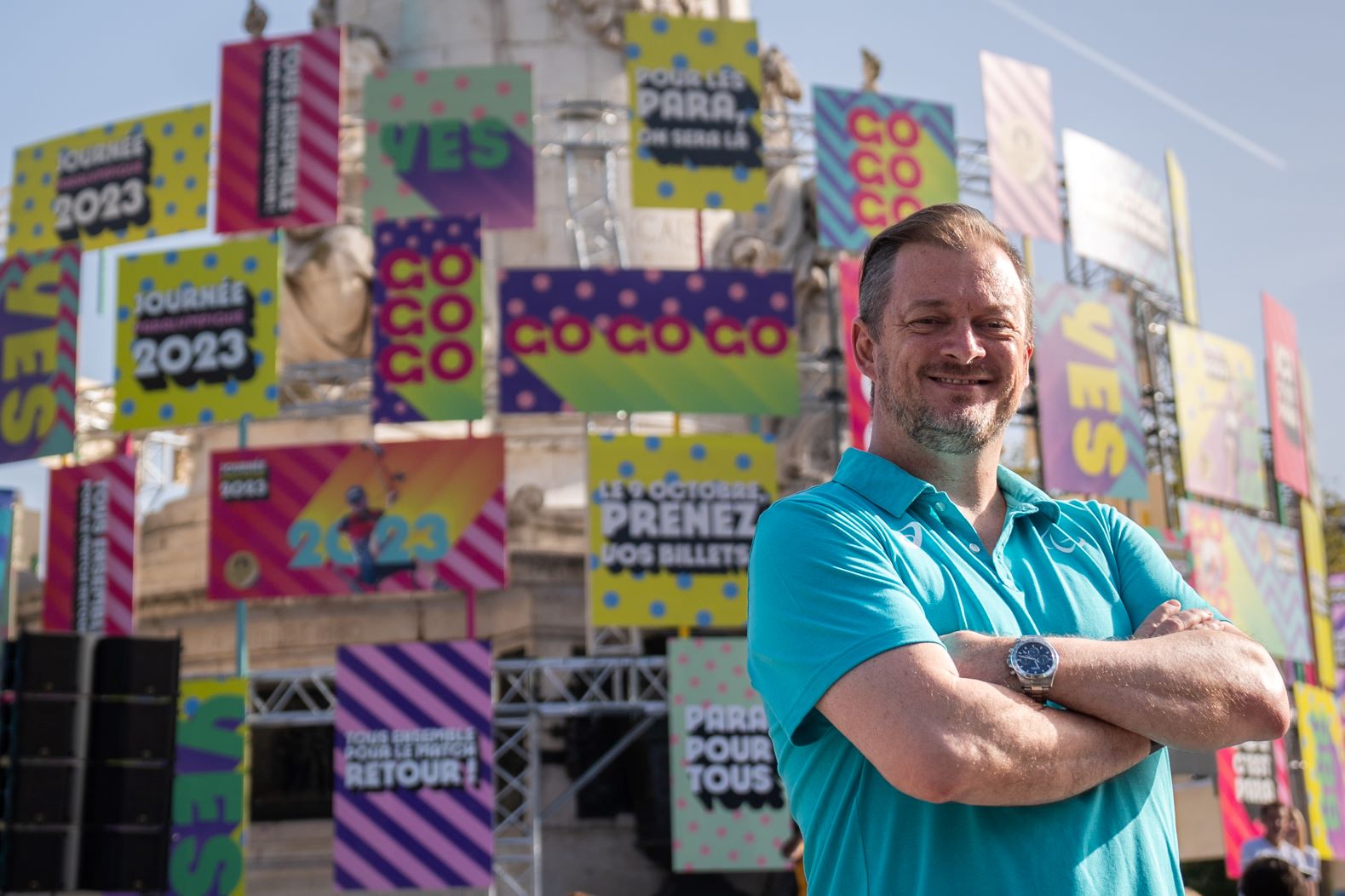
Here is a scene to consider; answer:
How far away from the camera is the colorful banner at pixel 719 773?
1275 centimetres

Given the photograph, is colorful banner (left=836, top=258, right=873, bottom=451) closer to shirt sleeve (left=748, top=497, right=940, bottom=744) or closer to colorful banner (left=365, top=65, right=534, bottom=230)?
colorful banner (left=365, top=65, right=534, bottom=230)

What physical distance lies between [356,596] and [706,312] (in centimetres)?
418

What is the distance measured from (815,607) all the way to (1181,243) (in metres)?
17.3

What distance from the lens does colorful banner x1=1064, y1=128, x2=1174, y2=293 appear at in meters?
17.2

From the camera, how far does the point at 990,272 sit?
2.17m

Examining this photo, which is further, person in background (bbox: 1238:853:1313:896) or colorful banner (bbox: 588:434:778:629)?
colorful banner (bbox: 588:434:778:629)

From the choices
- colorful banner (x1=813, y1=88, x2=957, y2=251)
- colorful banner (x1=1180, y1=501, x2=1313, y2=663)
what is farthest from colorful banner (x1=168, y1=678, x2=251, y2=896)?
→ colorful banner (x1=1180, y1=501, x2=1313, y2=663)

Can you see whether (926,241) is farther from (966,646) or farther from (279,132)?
(279,132)

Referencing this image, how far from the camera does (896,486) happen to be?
216 centimetres

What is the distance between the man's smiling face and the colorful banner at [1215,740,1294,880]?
13070mm

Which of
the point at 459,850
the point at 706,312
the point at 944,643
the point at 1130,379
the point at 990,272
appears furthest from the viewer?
the point at 1130,379

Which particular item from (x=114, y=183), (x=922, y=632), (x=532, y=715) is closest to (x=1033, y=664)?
(x=922, y=632)

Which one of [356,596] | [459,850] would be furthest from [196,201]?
[459,850]

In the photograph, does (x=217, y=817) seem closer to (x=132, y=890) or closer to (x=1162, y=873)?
(x=132, y=890)
